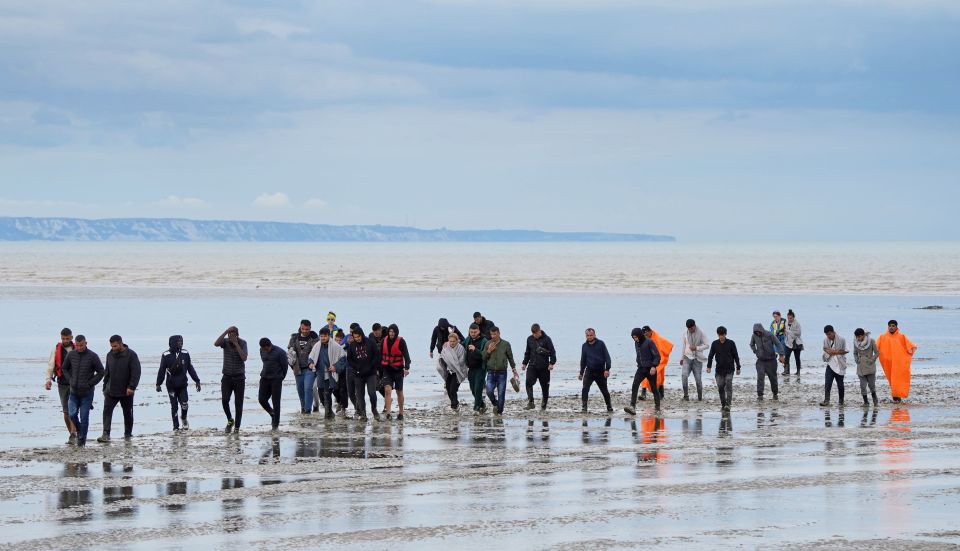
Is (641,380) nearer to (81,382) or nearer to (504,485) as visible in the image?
(504,485)

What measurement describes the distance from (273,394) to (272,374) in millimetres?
357

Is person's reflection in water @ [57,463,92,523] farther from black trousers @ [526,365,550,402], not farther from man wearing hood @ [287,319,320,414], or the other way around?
black trousers @ [526,365,550,402]

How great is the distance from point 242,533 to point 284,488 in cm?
245

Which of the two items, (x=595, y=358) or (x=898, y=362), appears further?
(x=898, y=362)

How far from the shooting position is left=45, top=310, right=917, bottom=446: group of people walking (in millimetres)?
18312

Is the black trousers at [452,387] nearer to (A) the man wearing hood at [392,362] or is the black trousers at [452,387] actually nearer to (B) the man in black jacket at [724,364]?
(A) the man wearing hood at [392,362]

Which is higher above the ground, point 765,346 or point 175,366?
point 765,346

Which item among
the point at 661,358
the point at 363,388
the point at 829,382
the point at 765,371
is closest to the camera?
the point at 363,388

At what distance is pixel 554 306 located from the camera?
198ft

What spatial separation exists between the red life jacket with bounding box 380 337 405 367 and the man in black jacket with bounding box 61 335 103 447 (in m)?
4.91

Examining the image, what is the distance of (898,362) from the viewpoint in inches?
908

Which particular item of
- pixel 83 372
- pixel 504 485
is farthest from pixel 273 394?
pixel 504 485

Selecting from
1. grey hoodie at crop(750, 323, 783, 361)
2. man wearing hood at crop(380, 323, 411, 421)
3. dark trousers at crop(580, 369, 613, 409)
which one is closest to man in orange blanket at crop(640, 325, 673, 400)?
dark trousers at crop(580, 369, 613, 409)

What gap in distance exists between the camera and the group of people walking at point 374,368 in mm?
18312
